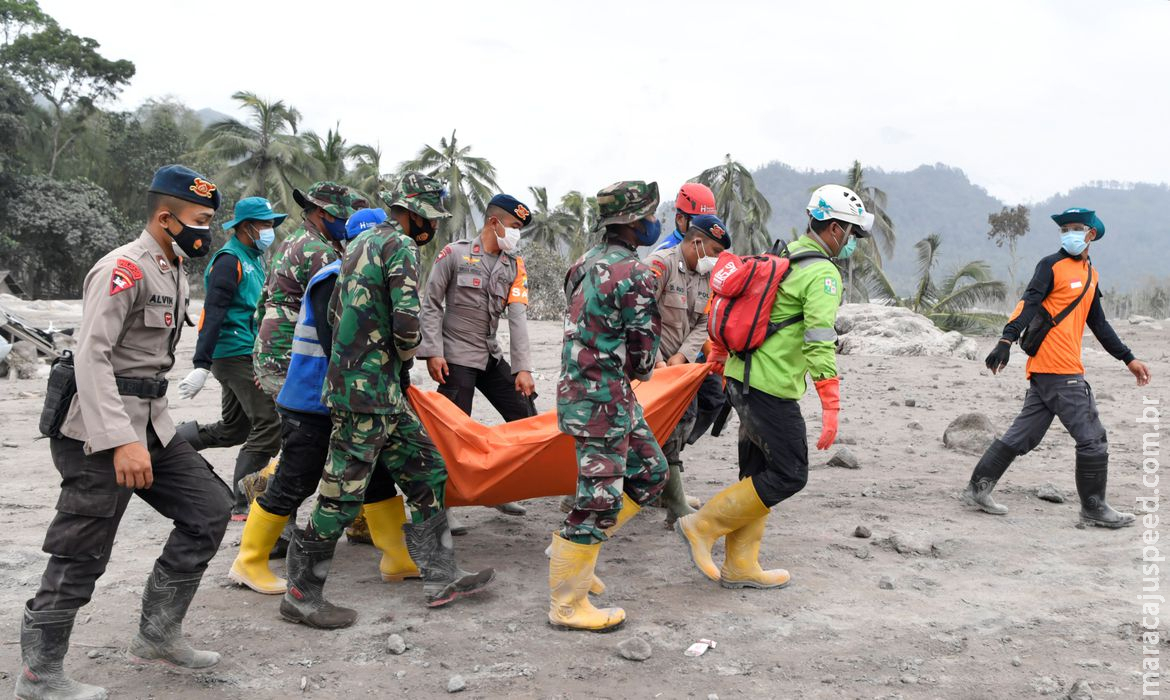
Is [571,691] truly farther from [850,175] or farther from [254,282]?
[850,175]

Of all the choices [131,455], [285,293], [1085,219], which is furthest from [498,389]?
[1085,219]

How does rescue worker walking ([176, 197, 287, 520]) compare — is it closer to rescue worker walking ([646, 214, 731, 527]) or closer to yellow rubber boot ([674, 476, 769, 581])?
rescue worker walking ([646, 214, 731, 527])

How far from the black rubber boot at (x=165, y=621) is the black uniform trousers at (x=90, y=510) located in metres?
0.23

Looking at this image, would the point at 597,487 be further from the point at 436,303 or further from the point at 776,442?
the point at 436,303

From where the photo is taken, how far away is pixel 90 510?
3229mm

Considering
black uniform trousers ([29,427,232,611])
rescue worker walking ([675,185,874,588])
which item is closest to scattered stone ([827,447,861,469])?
rescue worker walking ([675,185,874,588])

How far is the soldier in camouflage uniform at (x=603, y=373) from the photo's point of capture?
3.98 m

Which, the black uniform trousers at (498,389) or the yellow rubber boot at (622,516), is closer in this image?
the yellow rubber boot at (622,516)

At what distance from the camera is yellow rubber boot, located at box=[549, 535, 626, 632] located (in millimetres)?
4074

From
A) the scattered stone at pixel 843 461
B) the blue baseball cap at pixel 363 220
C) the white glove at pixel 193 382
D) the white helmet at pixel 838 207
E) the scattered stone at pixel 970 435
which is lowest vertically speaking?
the scattered stone at pixel 843 461

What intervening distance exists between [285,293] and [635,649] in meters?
2.70

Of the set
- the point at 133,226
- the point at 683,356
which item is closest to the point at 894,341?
the point at 683,356

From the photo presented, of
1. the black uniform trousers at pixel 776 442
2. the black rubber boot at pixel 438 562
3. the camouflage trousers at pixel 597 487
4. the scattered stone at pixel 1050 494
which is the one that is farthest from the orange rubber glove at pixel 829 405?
the scattered stone at pixel 1050 494

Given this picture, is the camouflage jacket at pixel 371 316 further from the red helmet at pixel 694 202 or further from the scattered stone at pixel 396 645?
the red helmet at pixel 694 202
